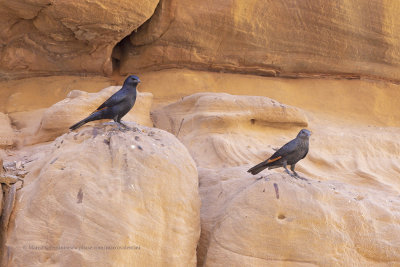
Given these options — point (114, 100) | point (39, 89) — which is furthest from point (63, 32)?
point (114, 100)

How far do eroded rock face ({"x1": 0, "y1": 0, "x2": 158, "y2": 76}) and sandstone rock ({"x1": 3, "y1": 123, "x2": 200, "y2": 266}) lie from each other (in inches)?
114

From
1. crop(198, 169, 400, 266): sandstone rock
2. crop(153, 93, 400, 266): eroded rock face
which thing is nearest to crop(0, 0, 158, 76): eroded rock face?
crop(153, 93, 400, 266): eroded rock face

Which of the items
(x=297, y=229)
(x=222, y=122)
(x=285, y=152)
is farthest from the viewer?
(x=222, y=122)

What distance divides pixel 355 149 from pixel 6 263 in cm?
437

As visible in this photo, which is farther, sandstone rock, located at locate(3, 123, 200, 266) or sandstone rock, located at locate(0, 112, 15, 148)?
sandstone rock, located at locate(0, 112, 15, 148)

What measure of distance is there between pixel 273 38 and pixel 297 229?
460 cm

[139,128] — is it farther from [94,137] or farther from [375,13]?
[375,13]

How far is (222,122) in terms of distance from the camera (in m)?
5.49

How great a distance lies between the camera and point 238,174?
13.8 ft

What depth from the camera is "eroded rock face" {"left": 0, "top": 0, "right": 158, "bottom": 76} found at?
5871 millimetres

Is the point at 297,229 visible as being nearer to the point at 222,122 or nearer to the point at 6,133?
the point at 222,122

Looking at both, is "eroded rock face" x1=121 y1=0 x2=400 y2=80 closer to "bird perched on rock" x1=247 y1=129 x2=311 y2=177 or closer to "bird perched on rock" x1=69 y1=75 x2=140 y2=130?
"bird perched on rock" x1=69 y1=75 x2=140 y2=130

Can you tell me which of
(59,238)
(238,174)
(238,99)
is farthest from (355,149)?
(59,238)

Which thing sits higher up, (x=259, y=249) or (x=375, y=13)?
(x=375, y=13)
